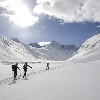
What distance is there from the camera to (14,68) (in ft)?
81.0

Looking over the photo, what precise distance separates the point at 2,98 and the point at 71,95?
15.1ft

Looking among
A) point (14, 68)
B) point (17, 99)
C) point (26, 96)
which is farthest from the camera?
point (14, 68)

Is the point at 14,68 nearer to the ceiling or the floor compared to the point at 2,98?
nearer to the ceiling

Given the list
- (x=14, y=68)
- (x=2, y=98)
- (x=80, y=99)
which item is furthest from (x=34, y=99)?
(x=14, y=68)

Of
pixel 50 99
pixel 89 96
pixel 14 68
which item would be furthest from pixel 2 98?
pixel 14 68

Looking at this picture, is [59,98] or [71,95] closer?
[59,98]

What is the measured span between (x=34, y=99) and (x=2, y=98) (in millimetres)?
1983

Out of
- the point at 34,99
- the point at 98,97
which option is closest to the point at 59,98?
the point at 34,99

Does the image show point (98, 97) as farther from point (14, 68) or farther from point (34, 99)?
point (14, 68)

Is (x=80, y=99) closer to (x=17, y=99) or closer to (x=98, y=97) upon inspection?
(x=98, y=97)

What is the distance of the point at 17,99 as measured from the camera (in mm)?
12656

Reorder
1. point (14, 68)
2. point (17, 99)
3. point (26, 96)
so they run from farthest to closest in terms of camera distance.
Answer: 1. point (14, 68)
2. point (26, 96)
3. point (17, 99)

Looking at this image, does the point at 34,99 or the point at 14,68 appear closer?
the point at 34,99

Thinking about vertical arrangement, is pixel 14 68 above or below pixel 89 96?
above
